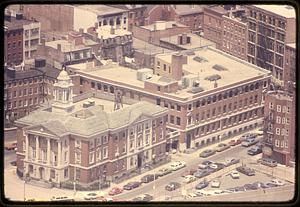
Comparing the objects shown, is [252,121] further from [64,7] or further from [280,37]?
[64,7]

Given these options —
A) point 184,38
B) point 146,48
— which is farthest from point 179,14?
point 146,48

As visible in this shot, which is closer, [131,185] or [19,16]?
[131,185]

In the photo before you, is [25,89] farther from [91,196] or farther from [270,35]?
[270,35]

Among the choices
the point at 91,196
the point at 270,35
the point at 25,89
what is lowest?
the point at 91,196

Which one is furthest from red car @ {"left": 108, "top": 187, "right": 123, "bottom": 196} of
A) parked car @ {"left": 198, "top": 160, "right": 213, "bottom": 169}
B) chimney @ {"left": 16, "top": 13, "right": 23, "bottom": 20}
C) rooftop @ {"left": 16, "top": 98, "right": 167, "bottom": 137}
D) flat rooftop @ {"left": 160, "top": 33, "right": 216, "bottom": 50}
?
chimney @ {"left": 16, "top": 13, "right": 23, "bottom": 20}

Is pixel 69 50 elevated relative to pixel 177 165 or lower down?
elevated

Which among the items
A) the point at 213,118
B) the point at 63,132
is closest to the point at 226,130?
the point at 213,118
